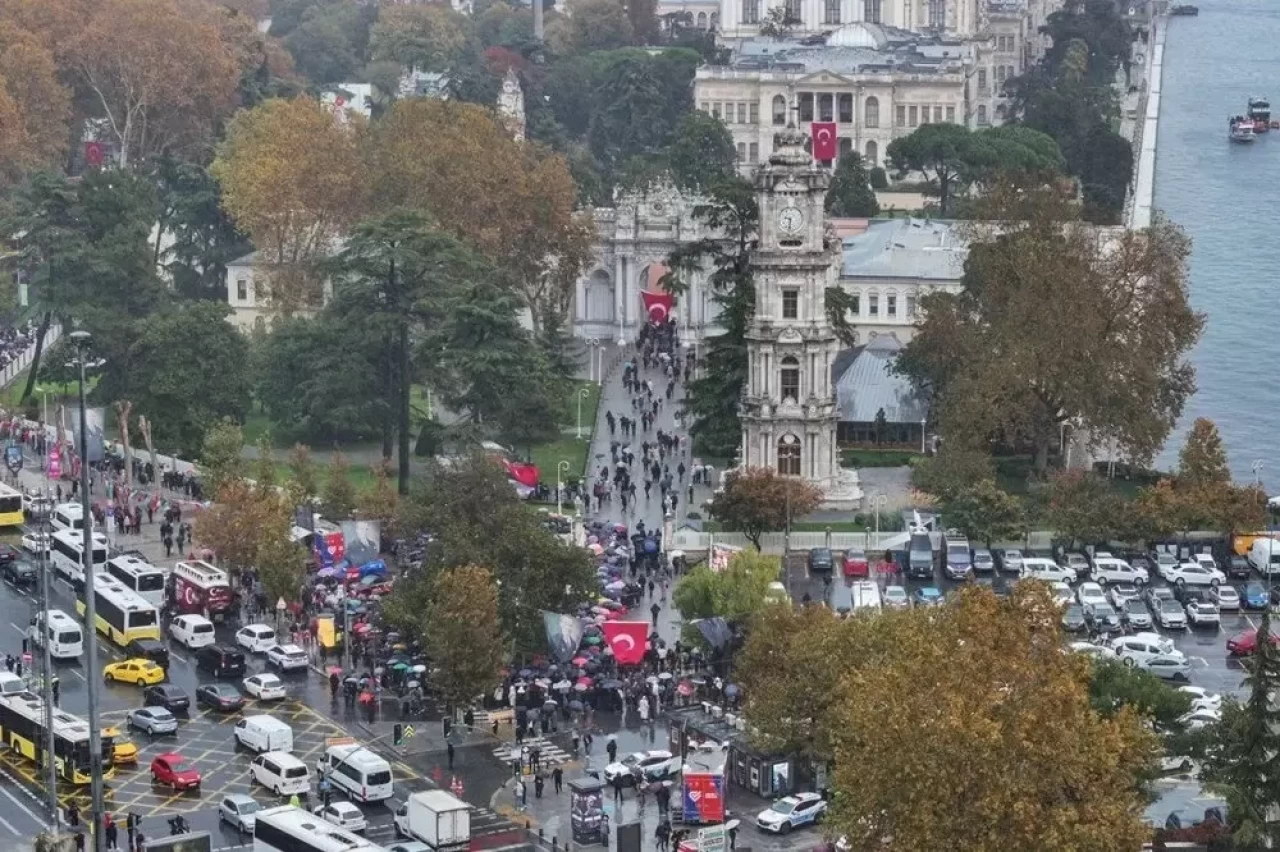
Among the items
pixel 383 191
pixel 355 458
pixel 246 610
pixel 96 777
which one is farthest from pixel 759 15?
pixel 96 777

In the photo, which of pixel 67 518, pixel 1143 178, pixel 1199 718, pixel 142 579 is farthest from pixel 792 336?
pixel 1143 178

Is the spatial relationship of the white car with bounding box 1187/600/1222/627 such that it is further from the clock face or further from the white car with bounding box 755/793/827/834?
the white car with bounding box 755/793/827/834

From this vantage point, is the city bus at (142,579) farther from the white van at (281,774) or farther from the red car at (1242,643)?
the red car at (1242,643)

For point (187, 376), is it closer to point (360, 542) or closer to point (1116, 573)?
point (360, 542)

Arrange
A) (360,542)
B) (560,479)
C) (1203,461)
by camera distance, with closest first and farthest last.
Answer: (360,542) → (1203,461) → (560,479)

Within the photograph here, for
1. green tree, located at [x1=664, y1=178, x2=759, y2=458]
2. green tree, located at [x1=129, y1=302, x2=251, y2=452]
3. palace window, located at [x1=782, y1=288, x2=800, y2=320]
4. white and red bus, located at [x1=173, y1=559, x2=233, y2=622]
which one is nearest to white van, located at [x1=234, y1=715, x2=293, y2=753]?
white and red bus, located at [x1=173, y1=559, x2=233, y2=622]
